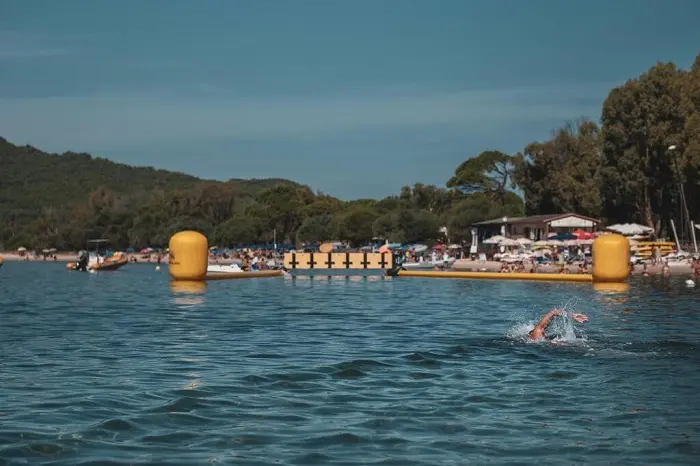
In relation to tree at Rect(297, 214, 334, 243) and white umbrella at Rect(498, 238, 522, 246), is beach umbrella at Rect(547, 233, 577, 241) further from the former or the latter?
tree at Rect(297, 214, 334, 243)

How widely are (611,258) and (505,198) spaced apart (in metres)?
82.1

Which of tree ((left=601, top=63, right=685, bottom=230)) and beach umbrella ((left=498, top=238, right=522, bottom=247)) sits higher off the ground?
tree ((left=601, top=63, right=685, bottom=230))

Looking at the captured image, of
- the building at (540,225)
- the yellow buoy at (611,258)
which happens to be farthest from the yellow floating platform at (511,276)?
the building at (540,225)

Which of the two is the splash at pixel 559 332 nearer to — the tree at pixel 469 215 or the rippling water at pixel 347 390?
the rippling water at pixel 347 390

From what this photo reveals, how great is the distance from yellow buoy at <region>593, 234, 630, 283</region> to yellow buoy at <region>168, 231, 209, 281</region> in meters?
18.7

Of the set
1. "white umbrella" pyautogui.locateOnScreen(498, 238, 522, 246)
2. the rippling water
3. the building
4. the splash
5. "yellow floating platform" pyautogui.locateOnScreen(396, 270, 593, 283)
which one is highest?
the building

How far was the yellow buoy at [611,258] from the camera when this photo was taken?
4394 cm

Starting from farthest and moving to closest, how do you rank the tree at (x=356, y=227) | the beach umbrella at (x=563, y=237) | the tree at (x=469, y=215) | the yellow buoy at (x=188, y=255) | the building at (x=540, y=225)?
1. the tree at (x=356, y=227)
2. the tree at (x=469, y=215)
3. the building at (x=540, y=225)
4. the beach umbrella at (x=563, y=237)
5. the yellow buoy at (x=188, y=255)

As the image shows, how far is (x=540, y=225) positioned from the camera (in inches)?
3497

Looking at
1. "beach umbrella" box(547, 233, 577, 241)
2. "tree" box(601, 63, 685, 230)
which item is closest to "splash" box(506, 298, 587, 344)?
"tree" box(601, 63, 685, 230)

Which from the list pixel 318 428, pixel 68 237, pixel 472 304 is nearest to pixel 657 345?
pixel 318 428

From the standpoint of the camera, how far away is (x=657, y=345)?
19859 millimetres

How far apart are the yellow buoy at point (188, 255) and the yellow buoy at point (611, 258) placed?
A: 18691mm

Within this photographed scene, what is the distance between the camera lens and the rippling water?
417 inches
